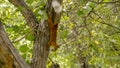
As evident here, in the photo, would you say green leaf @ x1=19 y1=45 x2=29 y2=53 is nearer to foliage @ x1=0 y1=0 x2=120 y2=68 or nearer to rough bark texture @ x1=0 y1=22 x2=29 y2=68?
foliage @ x1=0 y1=0 x2=120 y2=68

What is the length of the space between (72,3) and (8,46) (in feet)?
6.52

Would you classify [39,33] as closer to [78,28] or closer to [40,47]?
[40,47]

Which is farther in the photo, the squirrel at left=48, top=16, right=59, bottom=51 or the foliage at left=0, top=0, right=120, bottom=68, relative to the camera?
the foliage at left=0, top=0, right=120, bottom=68

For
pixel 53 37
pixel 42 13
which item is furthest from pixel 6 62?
pixel 53 37

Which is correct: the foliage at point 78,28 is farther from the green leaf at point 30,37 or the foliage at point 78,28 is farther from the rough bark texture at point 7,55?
the rough bark texture at point 7,55

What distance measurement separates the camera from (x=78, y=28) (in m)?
3.25

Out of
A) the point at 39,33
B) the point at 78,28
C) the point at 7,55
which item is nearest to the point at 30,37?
the point at 39,33

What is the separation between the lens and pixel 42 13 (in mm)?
1391

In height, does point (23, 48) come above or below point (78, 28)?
above

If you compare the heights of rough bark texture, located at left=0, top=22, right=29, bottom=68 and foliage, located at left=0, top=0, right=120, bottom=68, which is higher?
rough bark texture, located at left=0, top=22, right=29, bottom=68

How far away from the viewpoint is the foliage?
168cm

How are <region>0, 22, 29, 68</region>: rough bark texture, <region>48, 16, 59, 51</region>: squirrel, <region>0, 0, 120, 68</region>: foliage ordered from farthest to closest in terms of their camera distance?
<region>0, 0, 120, 68</region>: foliage → <region>48, 16, 59, 51</region>: squirrel → <region>0, 22, 29, 68</region>: rough bark texture

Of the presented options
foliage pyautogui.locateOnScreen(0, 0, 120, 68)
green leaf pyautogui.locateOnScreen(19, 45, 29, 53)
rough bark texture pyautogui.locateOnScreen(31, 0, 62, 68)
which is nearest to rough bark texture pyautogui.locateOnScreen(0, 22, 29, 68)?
foliage pyautogui.locateOnScreen(0, 0, 120, 68)

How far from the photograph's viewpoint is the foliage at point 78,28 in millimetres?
1679
